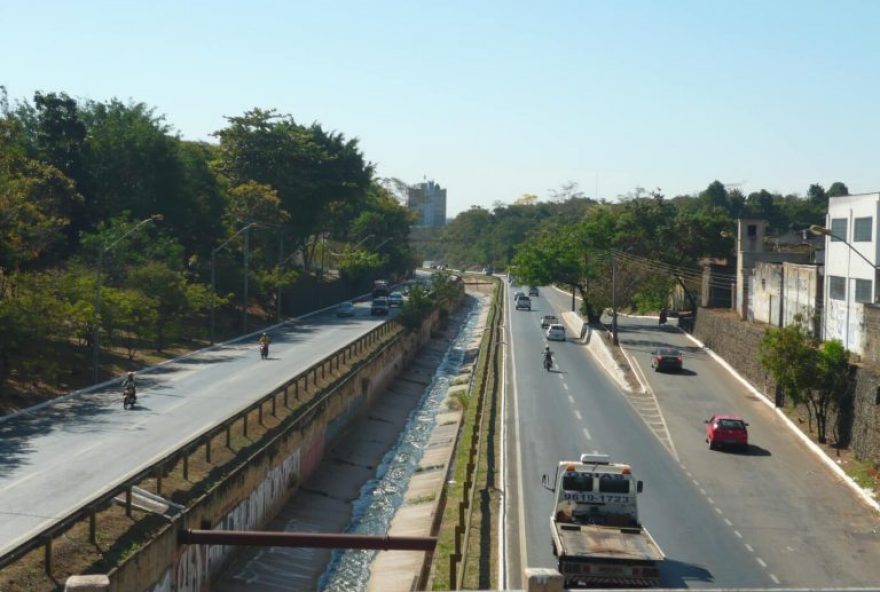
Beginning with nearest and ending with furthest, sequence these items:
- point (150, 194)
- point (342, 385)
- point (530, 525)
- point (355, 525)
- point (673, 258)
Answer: point (530, 525)
point (355, 525)
point (342, 385)
point (150, 194)
point (673, 258)

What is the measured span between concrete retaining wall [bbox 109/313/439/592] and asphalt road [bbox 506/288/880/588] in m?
8.42

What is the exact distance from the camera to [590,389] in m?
59.7

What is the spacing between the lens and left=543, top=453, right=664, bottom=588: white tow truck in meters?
21.8

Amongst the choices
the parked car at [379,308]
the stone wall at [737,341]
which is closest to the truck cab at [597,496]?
the stone wall at [737,341]

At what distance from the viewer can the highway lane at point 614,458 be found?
1037 inches

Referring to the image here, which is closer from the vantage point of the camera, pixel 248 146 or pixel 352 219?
pixel 248 146

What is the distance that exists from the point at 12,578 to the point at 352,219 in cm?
13070

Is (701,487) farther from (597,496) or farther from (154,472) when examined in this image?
(154,472)

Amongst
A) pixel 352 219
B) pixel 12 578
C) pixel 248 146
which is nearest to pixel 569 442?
pixel 12 578

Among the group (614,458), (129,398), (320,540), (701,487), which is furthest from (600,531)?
(129,398)

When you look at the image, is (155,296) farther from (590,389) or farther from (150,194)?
(590,389)

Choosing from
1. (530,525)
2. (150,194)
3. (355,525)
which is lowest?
(355,525)

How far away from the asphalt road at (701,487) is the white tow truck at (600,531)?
1.65m

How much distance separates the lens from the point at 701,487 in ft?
119
